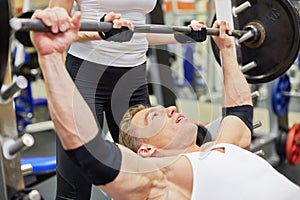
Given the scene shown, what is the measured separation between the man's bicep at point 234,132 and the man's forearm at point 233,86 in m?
0.08

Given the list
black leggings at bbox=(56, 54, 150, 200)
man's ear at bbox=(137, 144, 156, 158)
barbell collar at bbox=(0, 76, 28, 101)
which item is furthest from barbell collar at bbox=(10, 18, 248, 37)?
man's ear at bbox=(137, 144, 156, 158)

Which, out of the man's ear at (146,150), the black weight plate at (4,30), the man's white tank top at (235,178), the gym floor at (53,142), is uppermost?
the black weight plate at (4,30)

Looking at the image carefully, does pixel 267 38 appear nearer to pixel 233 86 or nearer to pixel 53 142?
pixel 233 86

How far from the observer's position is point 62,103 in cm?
95

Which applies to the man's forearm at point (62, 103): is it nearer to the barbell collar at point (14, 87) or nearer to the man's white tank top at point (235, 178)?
the barbell collar at point (14, 87)

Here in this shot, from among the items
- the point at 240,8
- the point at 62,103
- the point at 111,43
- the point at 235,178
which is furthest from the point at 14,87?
the point at 240,8

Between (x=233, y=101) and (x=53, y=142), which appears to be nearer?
(x=233, y=101)

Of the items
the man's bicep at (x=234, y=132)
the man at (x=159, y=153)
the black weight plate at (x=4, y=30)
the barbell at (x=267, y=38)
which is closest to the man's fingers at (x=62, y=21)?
the man at (x=159, y=153)

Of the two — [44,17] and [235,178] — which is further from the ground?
[44,17]

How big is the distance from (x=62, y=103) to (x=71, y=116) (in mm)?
36

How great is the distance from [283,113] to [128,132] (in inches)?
105

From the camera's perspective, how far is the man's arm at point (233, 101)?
1.45m

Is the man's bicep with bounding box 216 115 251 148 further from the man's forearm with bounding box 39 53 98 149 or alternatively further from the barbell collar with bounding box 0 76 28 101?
the barbell collar with bounding box 0 76 28 101

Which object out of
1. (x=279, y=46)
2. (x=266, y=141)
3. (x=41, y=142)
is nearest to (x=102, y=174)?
(x=279, y=46)
